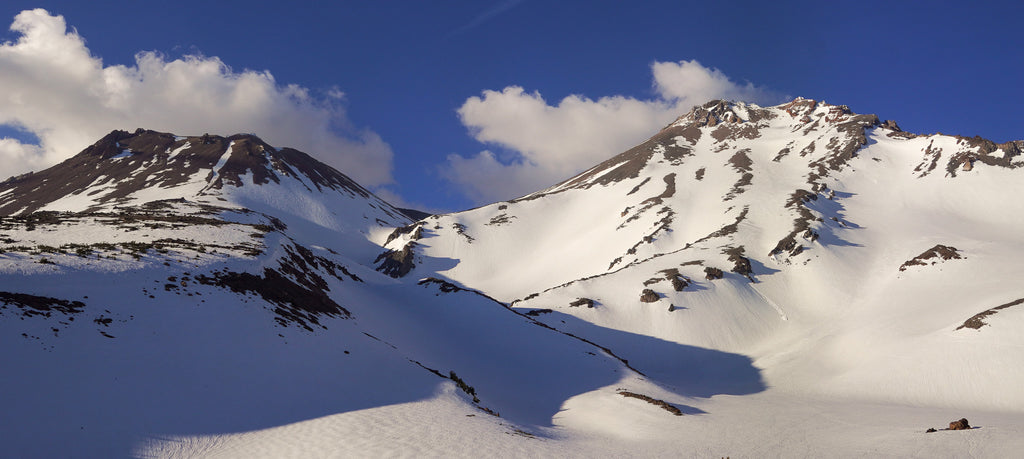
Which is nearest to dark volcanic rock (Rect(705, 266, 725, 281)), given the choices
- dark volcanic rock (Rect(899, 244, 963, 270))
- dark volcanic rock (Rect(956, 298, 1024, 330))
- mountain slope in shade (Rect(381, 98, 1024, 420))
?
mountain slope in shade (Rect(381, 98, 1024, 420))

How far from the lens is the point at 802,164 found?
455 ft

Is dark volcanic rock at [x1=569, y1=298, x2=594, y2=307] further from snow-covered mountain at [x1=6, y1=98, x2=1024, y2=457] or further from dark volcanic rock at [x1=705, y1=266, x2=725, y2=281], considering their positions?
dark volcanic rock at [x1=705, y1=266, x2=725, y2=281]

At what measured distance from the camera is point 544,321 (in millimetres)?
65312

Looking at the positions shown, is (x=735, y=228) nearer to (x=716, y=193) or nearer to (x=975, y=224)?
(x=716, y=193)

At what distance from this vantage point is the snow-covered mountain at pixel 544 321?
1738 cm

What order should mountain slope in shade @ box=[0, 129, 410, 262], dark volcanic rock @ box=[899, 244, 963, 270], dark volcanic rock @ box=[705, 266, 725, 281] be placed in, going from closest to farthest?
1. dark volcanic rock @ box=[899, 244, 963, 270]
2. dark volcanic rock @ box=[705, 266, 725, 281]
3. mountain slope in shade @ box=[0, 129, 410, 262]

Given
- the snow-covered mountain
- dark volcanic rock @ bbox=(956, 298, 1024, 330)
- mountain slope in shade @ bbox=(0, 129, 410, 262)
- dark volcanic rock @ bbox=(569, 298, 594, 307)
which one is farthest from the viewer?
mountain slope in shade @ bbox=(0, 129, 410, 262)

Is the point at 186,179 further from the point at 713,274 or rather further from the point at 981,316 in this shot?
the point at 981,316

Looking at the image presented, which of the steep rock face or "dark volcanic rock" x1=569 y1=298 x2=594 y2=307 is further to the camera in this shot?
the steep rock face

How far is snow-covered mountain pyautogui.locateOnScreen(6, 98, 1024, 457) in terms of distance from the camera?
17.4 m

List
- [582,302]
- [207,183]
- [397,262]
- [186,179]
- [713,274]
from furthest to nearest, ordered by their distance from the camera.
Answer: [186,179] < [207,183] < [397,262] < [713,274] < [582,302]

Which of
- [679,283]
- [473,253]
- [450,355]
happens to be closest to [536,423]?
[450,355]

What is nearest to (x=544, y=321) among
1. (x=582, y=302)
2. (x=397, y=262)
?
(x=582, y=302)

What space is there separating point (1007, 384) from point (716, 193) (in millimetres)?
89228
